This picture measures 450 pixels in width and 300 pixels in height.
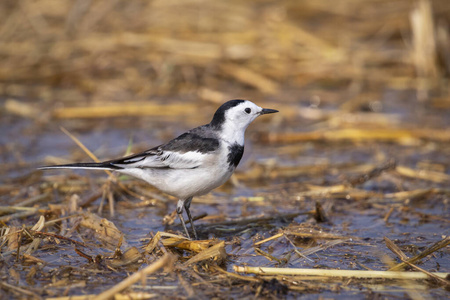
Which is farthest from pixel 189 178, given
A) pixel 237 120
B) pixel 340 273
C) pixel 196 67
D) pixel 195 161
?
pixel 196 67

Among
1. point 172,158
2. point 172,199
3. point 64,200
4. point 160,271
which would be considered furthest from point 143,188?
point 160,271

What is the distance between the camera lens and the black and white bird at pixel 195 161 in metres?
4.68

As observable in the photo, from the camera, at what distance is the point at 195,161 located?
4.70 meters

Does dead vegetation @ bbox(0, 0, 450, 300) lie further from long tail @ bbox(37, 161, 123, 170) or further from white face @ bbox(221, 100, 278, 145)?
white face @ bbox(221, 100, 278, 145)

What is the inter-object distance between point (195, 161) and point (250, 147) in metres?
3.09

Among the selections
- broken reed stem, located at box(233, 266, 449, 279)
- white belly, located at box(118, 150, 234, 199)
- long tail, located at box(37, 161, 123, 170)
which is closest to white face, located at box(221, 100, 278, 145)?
white belly, located at box(118, 150, 234, 199)

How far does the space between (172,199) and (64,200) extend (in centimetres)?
104

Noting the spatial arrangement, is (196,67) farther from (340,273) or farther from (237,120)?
(340,273)

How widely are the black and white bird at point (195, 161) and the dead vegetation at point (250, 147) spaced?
43cm

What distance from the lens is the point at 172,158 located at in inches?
190

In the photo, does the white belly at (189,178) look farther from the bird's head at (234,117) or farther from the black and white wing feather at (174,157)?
the bird's head at (234,117)

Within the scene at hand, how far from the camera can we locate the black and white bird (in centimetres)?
468

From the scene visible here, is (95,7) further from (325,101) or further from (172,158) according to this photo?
(172,158)

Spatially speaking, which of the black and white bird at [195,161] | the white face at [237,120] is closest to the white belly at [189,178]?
the black and white bird at [195,161]
